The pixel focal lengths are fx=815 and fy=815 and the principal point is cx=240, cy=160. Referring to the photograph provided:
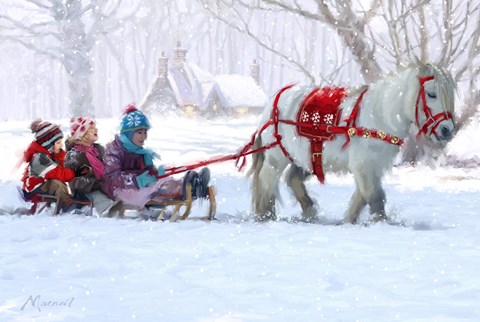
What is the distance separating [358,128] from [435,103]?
0.78 meters

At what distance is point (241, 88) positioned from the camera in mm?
44656

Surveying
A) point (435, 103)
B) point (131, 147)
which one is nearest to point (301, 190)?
point (131, 147)

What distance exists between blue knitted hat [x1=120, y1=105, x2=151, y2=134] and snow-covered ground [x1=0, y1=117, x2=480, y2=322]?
0.96m

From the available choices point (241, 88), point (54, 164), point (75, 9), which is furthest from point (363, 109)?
point (241, 88)

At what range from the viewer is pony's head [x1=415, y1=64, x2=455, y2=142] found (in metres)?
7.28

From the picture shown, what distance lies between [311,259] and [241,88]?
38.8 m

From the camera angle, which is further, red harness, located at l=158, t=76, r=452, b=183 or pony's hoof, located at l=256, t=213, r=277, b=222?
pony's hoof, located at l=256, t=213, r=277, b=222

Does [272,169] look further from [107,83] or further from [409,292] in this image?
[107,83]

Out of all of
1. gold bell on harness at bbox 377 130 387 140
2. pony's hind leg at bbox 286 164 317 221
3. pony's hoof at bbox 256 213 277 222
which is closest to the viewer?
gold bell on harness at bbox 377 130 387 140

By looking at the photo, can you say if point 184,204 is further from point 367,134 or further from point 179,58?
point 179,58

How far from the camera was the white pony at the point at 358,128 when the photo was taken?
7.35 metres

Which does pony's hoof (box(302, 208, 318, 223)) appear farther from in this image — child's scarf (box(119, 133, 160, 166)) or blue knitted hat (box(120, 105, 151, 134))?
blue knitted hat (box(120, 105, 151, 134))
